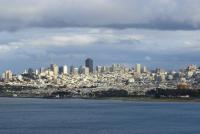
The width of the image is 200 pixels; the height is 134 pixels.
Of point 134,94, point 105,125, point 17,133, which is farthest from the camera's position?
point 134,94

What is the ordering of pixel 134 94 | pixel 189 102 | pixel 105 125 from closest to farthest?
pixel 105 125 → pixel 189 102 → pixel 134 94

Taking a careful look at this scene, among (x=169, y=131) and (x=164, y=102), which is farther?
(x=164, y=102)

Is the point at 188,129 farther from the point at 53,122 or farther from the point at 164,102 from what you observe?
the point at 164,102

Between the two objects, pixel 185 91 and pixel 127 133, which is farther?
pixel 185 91

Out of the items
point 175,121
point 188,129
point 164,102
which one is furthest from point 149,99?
point 188,129

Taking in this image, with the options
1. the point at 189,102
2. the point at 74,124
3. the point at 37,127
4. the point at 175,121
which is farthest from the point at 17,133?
the point at 189,102

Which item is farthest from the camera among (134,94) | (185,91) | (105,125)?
(134,94)

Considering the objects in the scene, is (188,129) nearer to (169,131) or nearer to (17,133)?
(169,131)

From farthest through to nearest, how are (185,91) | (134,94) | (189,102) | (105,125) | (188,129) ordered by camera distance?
(134,94) < (185,91) < (189,102) < (105,125) < (188,129)

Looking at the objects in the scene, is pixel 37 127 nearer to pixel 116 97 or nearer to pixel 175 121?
pixel 175 121
